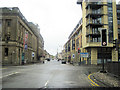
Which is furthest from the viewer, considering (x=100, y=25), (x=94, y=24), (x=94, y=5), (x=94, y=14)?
(x=100, y=25)

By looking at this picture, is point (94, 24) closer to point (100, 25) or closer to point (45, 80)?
point (100, 25)

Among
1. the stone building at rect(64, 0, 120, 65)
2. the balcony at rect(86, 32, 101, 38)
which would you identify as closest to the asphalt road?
the stone building at rect(64, 0, 120, 65)

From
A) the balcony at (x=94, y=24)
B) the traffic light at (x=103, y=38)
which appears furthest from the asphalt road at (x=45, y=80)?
the balcony at (x=94, y=24)

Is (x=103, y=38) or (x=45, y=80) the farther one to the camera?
(x=103, y=38)

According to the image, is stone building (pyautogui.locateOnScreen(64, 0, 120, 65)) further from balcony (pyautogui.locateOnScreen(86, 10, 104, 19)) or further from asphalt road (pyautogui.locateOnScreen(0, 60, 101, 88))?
asphalt road (pyautogui.locateOnScreen(0, 60, 101, 88))

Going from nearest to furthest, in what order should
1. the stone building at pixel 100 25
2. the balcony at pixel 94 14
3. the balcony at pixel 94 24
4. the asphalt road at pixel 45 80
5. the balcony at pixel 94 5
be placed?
the asphalt road at pixel 45 80 < the stone building at pixel 100 25 < the balcony at pixel 94 24 < the balcony at pixel 94 14 < the balcony at pixel 94 5

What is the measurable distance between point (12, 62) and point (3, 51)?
167 inches

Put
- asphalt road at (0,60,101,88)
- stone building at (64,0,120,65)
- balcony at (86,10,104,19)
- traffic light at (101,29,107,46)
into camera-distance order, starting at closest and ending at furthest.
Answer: asphalt road at (0,60,101,88) < traffic light at (101,29,107,46) < stone building at (64,0,120,65) < balcony at (86,10,104,19)

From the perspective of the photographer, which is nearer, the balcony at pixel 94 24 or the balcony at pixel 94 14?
the balcony at pixel 94 24

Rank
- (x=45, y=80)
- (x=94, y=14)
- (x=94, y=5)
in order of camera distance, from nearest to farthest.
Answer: (x=45, y=80) < (x=94, y=14) < (x=94, y=5)

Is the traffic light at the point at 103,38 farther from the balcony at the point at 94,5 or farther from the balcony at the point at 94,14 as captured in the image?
the balcony at the point at 94,5

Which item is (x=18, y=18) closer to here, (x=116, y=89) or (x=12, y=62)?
(x=12, y=62)

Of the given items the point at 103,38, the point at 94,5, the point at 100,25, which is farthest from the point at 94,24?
the point at 103,38

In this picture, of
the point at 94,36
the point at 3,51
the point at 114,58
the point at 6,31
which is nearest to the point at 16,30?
the point at 6,31
